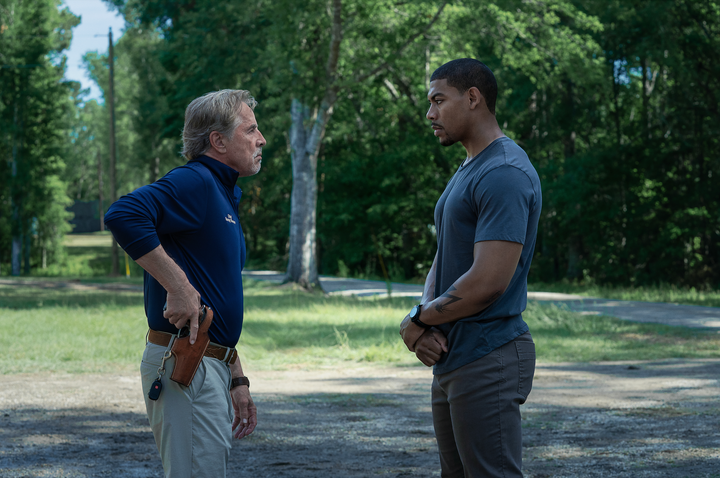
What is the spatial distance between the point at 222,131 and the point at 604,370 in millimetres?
7697

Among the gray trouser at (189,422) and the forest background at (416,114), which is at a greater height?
the forest background at (416,114)

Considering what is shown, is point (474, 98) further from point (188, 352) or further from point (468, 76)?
point (188, 352)

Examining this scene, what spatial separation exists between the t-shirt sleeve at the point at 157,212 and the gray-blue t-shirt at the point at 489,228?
35.2 inches

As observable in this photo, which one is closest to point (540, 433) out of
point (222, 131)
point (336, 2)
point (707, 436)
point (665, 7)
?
point (707, 436)

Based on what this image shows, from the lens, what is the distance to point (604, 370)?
9344mm

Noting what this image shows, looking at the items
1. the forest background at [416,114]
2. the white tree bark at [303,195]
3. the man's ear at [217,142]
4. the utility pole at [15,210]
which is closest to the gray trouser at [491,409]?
the man's ear at [217,142]

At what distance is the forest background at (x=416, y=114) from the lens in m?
19.8

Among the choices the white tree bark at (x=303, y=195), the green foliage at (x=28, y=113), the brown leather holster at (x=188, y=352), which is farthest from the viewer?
the green foliage at (x=28, y=113)

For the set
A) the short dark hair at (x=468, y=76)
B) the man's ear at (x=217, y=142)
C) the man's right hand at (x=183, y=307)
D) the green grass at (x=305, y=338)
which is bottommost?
the green grass at (x=305, y=338)

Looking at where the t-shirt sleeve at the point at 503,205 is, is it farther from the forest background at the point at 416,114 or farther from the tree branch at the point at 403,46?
the tree branch at the point at 403,46

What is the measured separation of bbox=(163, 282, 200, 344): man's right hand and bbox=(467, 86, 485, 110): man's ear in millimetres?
1185

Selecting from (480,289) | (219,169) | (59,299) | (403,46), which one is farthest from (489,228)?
(403,46)

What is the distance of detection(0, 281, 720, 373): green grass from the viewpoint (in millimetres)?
10133

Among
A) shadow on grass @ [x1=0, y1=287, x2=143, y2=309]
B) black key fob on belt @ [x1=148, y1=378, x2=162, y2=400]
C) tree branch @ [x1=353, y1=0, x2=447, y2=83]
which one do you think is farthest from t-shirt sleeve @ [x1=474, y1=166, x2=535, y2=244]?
tree branch @ [x1=353, y1=0, x2=447, y2=83]
